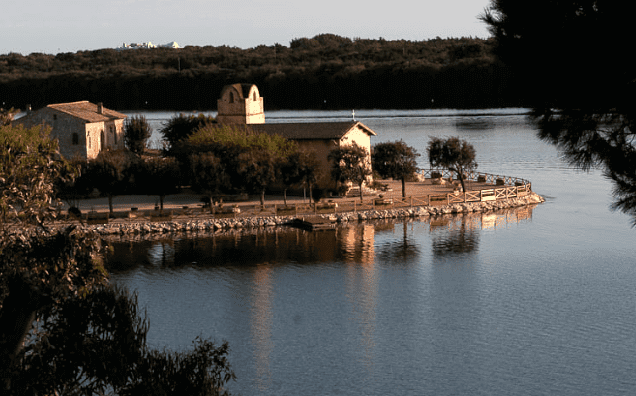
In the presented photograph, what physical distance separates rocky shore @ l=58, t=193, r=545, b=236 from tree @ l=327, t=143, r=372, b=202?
2815 millimetres

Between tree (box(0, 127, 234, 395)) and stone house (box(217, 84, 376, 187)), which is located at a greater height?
stone house (box(217, 84, 376, 187))

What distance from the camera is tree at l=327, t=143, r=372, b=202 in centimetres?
5859

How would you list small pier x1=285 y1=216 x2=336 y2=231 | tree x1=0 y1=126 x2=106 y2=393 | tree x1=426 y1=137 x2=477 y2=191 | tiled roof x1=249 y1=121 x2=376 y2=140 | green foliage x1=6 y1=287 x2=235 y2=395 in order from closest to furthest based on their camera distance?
1. tree x1=0 y1=126 x2=106 y2=393
2. green foliage x1=6 y1=287 x2=235 y2=395
3. small pier x1=285 y1=216 x2=336 y2=231
4. tiled roof x1=249 y1=121 x2=376 y2=140
5. tree x1=426 y1=137 x2=477 y2=191

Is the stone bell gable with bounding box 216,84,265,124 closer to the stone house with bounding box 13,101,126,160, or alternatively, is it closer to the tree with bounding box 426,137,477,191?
the stone house with bounding box 13,101,126,160

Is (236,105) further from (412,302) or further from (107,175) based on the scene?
(412,302)

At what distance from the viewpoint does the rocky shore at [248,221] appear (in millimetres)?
53406

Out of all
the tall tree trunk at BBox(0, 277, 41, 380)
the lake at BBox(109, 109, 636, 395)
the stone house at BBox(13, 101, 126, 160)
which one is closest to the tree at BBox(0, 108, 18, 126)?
the tall tree trunk at BBox(0, 277, 41, 380)

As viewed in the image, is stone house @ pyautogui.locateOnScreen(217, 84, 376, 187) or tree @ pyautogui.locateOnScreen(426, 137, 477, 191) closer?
stone house @ pyautogui.locateOnScreen(217, 84, 376, 187)

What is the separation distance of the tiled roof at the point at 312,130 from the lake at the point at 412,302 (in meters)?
9.05

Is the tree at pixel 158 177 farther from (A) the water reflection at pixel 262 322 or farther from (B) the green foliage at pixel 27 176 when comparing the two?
(B) the green foliage at pixel 27 176

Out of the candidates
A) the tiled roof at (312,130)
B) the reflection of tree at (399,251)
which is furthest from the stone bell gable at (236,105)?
the reflection of tree at (399,251)

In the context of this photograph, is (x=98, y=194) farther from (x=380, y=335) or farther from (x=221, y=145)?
(x=380, y=335)

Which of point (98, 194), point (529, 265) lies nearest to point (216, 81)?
point (98, 194)

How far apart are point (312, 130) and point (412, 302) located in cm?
2728
